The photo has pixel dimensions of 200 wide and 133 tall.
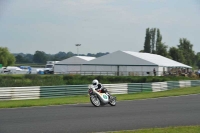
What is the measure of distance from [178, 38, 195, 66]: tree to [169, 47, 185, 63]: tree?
5721 mm

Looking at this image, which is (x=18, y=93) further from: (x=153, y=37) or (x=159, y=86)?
(x=153, y=37)

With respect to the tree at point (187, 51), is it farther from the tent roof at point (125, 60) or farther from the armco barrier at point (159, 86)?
the armco barrier at point (159, 86)

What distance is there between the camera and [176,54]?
110000 mm

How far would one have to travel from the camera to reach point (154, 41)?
112312 millimetres

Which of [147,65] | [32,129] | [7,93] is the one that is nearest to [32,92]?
[7,93]

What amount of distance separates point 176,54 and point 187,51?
1003cm

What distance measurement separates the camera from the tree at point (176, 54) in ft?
360

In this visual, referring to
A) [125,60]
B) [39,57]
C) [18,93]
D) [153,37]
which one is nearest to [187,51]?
[153,37]

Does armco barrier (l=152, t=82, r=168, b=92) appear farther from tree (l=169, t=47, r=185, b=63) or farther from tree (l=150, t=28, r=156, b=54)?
tree (l=169, t=47, r=185, b=63)

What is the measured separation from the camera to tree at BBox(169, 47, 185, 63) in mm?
109688

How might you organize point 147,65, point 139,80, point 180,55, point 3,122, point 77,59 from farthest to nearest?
1. point 180,55
2. point 77,59
3. point 147,65
4. point 139,80
5. point 3,122

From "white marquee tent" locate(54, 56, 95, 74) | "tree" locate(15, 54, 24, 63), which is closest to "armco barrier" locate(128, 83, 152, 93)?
"white marquee tent" locate(54, 56, 95, 74)

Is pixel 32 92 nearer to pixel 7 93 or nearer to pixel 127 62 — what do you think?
pixel 7 93

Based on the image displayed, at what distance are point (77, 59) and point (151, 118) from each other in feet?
233
